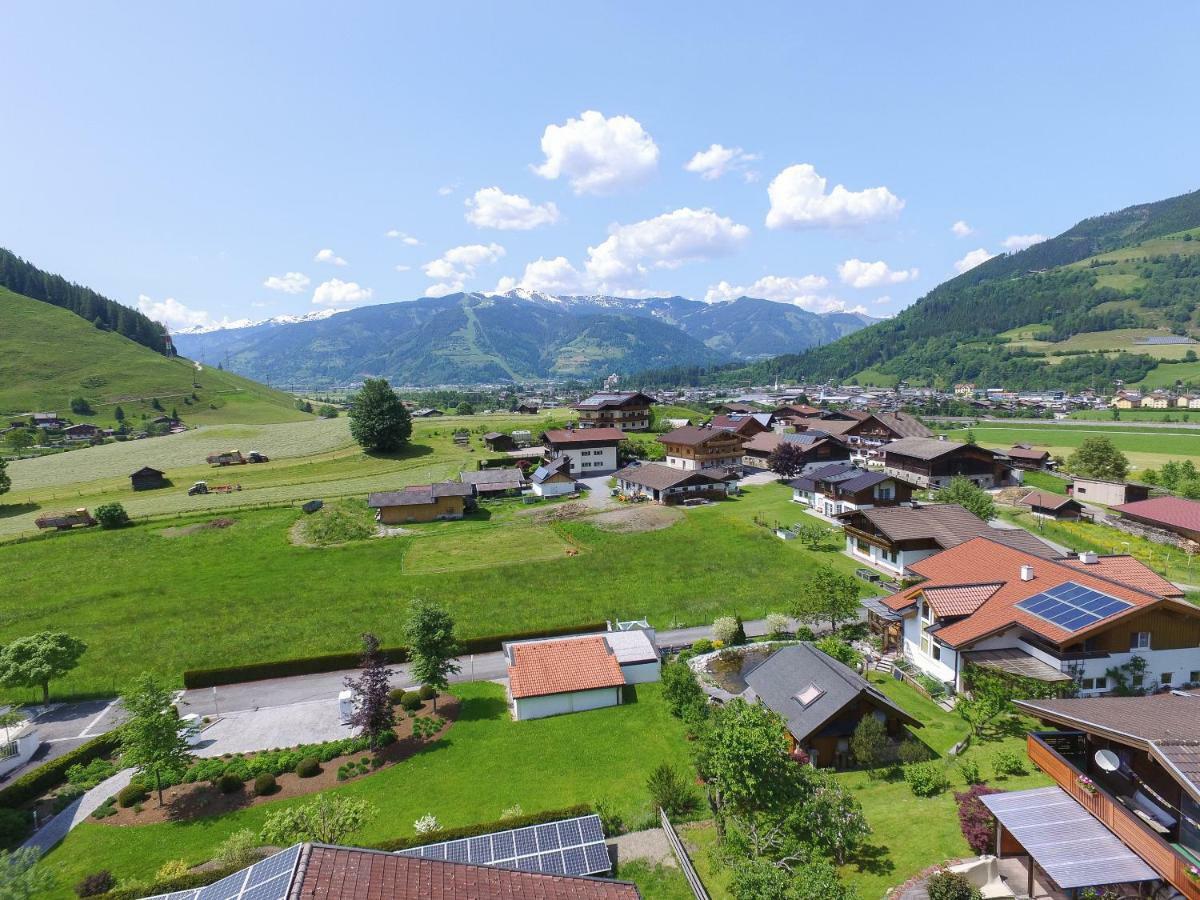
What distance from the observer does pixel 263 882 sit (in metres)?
10.2

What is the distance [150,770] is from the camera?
982 inches

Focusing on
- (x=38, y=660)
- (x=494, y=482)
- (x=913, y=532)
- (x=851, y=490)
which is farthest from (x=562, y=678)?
(x=494, y=482)

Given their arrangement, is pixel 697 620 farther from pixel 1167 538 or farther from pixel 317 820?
pixel 1167 538

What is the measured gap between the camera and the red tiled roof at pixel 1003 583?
26.4m

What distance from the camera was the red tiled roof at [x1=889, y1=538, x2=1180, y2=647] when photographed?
26406mm

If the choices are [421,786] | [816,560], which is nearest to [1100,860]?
[421,786]

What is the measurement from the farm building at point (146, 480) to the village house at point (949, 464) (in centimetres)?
10676

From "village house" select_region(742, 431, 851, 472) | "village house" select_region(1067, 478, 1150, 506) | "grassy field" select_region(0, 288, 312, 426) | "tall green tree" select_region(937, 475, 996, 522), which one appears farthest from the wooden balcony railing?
"grassy field" select_region(0, 288, 312, 426)

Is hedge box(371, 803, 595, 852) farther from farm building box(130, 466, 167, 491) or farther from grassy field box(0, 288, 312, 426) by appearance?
grassy field box(0, 288, 312, 426)

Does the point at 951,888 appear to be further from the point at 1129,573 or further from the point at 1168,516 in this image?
the point at 1168,516

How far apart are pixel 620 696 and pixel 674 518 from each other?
1370 inches

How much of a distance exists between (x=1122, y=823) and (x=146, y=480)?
10672 centimetres

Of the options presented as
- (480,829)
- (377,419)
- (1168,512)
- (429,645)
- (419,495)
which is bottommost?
(1168,512)

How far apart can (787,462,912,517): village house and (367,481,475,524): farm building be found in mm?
41620
